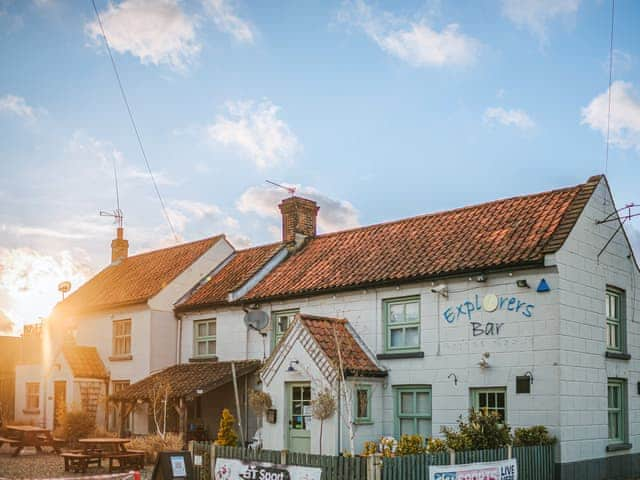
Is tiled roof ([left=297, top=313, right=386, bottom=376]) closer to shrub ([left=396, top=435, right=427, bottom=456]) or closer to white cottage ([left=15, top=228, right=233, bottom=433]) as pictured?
shrub ([left=396, top=435, right=427, bottom=456])

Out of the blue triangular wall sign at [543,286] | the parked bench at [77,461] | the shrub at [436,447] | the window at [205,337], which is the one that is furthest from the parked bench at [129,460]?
the blue triangular wall sign at [543,286]

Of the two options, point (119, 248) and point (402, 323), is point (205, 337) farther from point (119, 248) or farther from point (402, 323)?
point (119, 248)

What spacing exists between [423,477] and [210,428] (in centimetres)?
1455

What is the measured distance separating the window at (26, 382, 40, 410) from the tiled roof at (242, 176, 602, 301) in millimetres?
13088

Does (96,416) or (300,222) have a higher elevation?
(300,222)

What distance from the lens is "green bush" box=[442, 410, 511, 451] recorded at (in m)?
16.2

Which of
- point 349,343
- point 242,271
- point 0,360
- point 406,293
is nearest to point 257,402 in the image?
point 349,343

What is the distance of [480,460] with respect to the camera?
1441cm

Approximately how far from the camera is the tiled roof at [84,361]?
29.9 m

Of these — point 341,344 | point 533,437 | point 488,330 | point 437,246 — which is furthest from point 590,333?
point 341,344

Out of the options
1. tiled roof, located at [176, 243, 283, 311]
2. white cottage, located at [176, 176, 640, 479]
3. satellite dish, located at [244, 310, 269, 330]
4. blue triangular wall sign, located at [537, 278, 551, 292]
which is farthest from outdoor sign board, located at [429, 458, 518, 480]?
tiled roof, located at [176, 243, 283, 311]

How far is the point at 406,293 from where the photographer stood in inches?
830

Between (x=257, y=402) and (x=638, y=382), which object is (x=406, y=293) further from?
(x=638, y=382)

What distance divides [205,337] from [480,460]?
49.9ft
